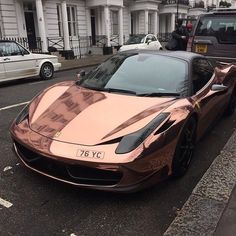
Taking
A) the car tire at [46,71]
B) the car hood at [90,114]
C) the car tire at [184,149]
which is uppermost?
the car hood at [90,114]

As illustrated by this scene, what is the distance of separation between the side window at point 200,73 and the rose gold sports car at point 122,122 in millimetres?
22

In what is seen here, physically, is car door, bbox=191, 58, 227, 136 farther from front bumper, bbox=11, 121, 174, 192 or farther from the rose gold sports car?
front bumper, bbox=11, 121, 174, 192

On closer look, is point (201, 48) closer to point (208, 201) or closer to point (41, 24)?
point (208, 201)

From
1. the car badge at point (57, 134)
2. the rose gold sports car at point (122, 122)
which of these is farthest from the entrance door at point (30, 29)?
the car badge at point (57, 134)

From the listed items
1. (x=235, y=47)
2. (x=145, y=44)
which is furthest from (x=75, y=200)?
(x=145, y=44)

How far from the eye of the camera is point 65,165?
117 inches

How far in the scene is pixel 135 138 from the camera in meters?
3.04

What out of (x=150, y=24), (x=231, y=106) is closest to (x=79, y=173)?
(x=231, y=106)

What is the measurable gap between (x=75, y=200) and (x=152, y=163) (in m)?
0.85

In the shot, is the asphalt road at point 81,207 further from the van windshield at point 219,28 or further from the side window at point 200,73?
the van windshield at point 219,28

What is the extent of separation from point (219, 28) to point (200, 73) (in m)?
3.73

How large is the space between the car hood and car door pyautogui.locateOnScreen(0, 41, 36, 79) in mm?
6735

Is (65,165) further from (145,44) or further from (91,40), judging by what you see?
(91,40)

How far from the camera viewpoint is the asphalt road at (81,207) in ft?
9.33
